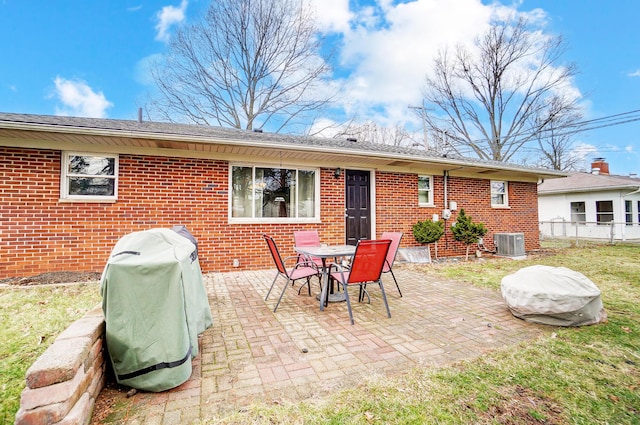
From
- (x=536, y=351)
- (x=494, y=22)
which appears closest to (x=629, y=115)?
(x=494, y=22)

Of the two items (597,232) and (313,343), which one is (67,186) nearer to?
(313,343)

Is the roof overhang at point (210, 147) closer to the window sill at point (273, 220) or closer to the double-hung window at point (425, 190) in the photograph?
the double-hung window at point (425, 190)

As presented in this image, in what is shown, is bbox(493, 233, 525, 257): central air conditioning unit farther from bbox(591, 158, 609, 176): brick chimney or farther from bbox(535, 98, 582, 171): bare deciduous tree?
bbox(591, 158, 609, 176): brick chimney

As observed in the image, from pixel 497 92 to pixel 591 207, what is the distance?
8.78 metres

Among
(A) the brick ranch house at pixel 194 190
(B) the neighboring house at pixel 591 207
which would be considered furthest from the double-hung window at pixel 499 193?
(B) the neighboring house at pixel 591 207

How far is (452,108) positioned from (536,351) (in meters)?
20.8

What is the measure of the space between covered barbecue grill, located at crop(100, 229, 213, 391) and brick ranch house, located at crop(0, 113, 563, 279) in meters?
4.16

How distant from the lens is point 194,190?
6.32 metres

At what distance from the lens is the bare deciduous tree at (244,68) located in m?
15.1

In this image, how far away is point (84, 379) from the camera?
174 cm

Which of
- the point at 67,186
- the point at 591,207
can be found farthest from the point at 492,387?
the point at 591,207

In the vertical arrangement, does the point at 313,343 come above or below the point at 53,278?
below

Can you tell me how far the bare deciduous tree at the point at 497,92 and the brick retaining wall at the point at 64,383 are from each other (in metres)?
20.1

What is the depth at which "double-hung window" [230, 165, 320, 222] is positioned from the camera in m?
6.82
